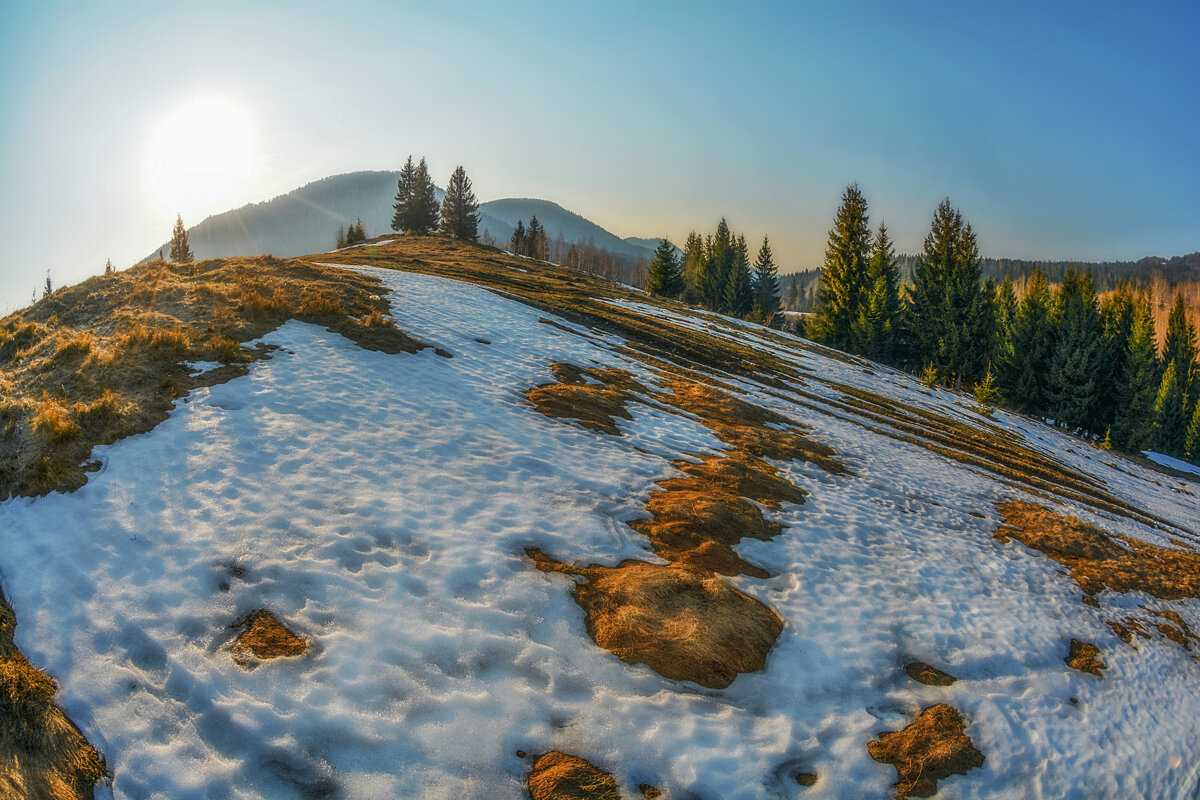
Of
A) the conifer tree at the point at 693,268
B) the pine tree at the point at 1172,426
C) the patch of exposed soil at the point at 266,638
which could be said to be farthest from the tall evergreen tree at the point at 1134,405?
Answer: the patch of exposed soil at the point at 266,638

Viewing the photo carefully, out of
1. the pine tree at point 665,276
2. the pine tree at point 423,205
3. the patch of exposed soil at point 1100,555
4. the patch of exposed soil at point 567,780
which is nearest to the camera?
the patch of exposed soil at point 567,780

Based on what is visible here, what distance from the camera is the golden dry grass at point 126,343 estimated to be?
24.6 feet

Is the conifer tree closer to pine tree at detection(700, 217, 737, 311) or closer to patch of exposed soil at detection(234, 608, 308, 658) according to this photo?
pine tree at detection(700, 217, 737, 311)

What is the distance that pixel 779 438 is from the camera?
14.8 metres

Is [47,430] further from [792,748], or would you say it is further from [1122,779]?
[1122,779]

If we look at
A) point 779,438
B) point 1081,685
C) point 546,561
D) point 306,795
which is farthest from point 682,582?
point 779,438

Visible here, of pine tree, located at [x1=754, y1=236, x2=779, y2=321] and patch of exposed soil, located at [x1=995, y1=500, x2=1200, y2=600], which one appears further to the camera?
pine tree, located at [x1=754, y1=236, x2=779, y2=321]

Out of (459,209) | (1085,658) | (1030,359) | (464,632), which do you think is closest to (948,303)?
(1030,359)

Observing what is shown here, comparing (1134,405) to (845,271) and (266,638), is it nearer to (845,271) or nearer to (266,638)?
(845,271)

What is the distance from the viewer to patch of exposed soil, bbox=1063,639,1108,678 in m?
7.08

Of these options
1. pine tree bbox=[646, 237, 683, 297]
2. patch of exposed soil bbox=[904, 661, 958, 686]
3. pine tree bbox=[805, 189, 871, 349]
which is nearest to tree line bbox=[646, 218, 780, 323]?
pine tree bbox=[646, 237, 683, 297]

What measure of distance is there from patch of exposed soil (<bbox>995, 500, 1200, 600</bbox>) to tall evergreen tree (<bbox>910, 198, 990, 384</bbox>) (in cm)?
3400

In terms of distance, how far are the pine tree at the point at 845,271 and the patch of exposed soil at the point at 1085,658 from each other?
46.7m

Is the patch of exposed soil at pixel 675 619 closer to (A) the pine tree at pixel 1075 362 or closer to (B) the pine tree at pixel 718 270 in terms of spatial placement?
(A) the pine tree at pixel 1075 362
